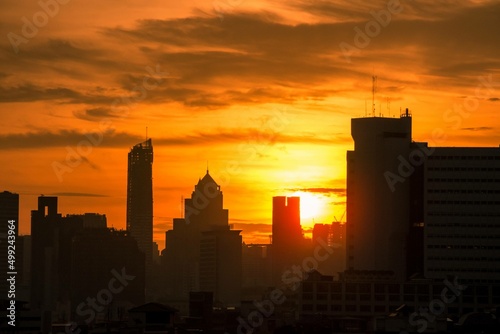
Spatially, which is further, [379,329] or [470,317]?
[470,317]

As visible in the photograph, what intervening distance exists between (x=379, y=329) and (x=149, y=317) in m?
32.8

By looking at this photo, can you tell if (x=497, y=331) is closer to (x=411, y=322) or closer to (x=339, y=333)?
(x=411, y=322)

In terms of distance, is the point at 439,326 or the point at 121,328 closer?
the point at 439,326

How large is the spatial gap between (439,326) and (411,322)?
25.6 feet

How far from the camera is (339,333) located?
200 meters

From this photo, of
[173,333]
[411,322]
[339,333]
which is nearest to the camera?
[411,322]

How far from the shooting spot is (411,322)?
174 metres

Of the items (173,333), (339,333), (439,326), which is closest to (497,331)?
(439,326)

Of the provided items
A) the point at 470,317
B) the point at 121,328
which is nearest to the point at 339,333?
the point at 470,317

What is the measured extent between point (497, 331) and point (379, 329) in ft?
51.5

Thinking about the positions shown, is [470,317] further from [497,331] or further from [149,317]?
[149,317]

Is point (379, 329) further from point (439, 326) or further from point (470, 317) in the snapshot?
point (470, 317)

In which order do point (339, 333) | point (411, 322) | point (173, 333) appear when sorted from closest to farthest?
point (411, 322) < point (173, 333) < point (339, 333)

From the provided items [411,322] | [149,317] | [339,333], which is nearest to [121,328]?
[149,317]
